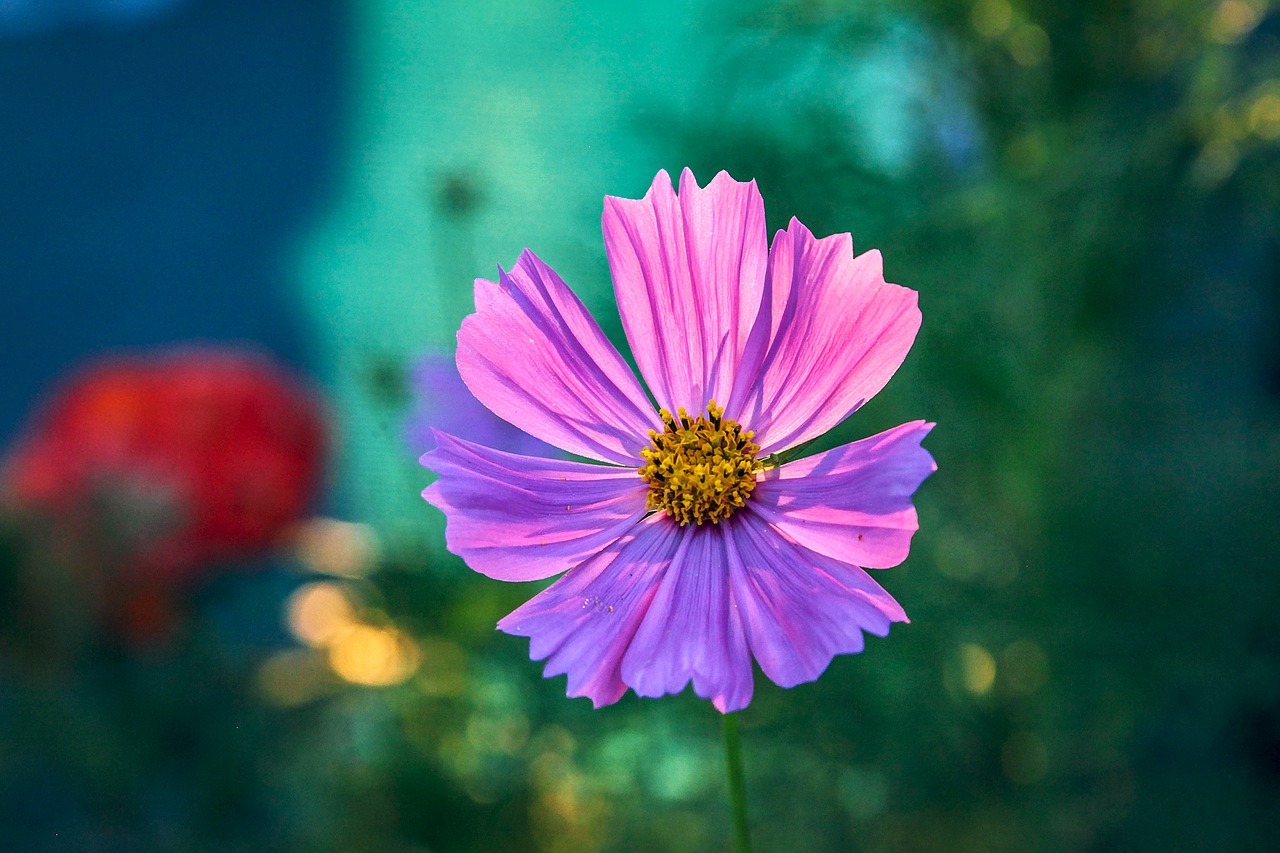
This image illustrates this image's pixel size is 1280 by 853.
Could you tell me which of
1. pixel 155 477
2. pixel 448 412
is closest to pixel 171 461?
pixel 155 477

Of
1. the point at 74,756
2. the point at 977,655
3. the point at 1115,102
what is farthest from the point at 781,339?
the point at 74,756

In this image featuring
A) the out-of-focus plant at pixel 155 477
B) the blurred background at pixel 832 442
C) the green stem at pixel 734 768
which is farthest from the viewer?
the out-of-focus plant at pixel 155 477

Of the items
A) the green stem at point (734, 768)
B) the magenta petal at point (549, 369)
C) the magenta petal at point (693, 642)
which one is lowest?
the green stem at point (734, 768)

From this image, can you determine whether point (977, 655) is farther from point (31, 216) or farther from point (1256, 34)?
point (31, 216)

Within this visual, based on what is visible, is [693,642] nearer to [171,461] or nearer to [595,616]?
A: [595,616]

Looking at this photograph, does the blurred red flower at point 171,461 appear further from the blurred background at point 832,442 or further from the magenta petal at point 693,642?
the magenta petal at point 693,642

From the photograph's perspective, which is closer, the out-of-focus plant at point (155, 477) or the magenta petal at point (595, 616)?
the magenta petal at point (595, 616)

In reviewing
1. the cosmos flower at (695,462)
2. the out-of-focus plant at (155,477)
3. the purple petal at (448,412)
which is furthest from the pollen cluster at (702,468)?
the out-of-focus plant at (155,477)

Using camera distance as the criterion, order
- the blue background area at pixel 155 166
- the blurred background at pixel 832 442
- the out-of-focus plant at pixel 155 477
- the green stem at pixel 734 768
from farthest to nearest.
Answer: the blue background area at pixel 155 166 → the out-of-focus plant at pixel 155 477 → the blurred background at pixel 832 442 → the green stem at pixel 734 768

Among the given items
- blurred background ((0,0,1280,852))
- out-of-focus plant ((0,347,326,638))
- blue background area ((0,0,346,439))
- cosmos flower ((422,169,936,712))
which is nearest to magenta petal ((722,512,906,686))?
cosmos flower ((422,169,936,712))
